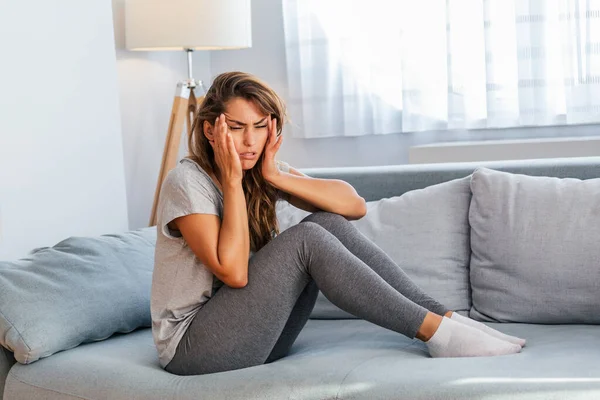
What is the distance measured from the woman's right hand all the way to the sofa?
41 cm

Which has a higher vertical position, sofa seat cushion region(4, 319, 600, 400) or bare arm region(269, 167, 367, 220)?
bare arm region(269, 167, 367, 220)

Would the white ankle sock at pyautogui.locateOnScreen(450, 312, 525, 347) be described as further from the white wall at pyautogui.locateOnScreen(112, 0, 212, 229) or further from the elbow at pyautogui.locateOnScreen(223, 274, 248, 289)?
the white wall at pyautogui.locateOnScreen(112, 0, 212, 229)

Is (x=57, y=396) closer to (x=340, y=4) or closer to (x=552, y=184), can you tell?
(x=552, y=184)

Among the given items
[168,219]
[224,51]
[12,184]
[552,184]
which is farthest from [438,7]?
[168,219]

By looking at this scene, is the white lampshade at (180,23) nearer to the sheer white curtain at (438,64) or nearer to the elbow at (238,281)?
the sheer white curtain at (438,64)

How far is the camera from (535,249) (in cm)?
228

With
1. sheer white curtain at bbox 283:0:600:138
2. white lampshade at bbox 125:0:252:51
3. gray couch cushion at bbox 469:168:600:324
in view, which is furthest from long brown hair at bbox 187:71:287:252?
sheer white curtain at bbox 283:0:600:138

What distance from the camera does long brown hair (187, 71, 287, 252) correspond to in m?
2.04

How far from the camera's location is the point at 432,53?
4.27 m

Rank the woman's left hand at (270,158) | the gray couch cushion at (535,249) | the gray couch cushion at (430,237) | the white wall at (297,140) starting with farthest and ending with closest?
the white wall at (297,140)
the gray couch cushion at (430,237)
the gray couch cushion at (535,249)
the woman's left hand at (270,158)

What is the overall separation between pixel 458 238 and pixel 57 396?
3.62 ft

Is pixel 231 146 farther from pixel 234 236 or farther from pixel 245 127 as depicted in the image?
pixel 234 236

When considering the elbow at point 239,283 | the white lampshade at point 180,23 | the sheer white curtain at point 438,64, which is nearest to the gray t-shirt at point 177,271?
the elbow at point 239,283

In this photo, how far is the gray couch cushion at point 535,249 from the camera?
223 centimetres
